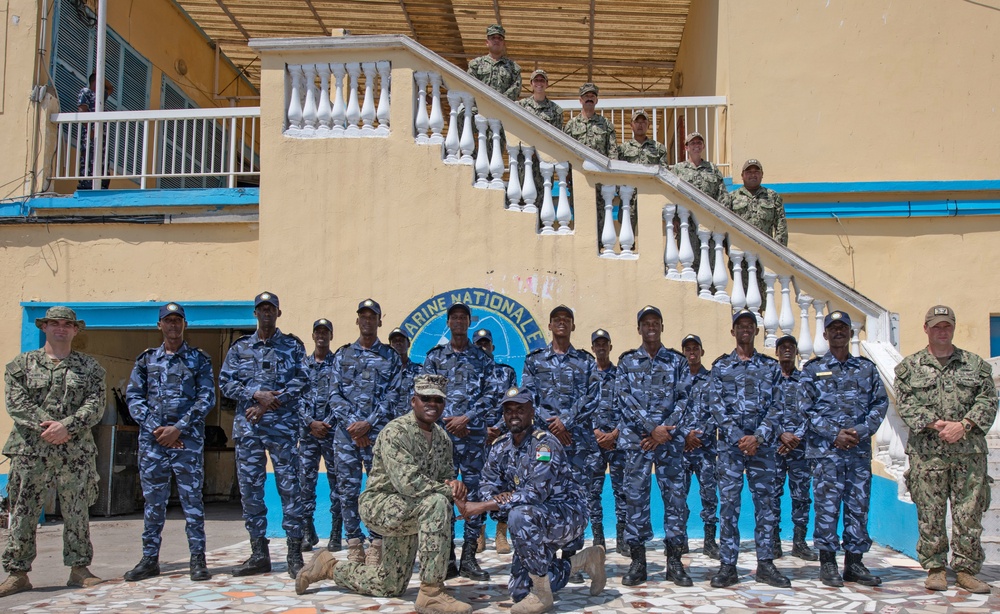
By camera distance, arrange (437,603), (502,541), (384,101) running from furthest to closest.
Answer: (384,101), (502,541), (437,603)

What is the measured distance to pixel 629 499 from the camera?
6012mm

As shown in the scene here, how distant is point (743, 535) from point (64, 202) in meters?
7.32

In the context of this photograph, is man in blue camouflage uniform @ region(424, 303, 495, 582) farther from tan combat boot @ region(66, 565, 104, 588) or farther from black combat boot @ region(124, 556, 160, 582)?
tan combat boot @ region(66, 565, 104, 588)

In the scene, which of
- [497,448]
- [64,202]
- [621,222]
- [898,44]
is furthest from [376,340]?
[898,44]

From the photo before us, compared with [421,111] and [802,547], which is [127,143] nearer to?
[421,111]

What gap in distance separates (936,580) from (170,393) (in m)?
5.12

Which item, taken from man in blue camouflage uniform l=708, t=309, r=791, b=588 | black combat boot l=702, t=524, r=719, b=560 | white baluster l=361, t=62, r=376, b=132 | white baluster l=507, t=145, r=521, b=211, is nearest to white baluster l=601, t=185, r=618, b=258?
white baluster l=507, t=145, r=521, b=211

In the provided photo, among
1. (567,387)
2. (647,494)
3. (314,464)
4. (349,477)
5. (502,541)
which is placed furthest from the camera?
(314,464)

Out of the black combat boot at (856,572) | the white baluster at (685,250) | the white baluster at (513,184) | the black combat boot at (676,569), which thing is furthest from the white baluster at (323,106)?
the black combat boot at (856,572)

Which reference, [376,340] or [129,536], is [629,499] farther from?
[129,536]

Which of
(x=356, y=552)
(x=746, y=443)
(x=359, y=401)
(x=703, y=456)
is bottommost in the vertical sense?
(x=356, y=552)

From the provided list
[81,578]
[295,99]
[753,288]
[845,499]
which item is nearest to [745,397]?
[845,499]

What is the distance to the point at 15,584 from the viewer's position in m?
5.85

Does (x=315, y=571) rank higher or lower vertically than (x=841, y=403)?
lower
